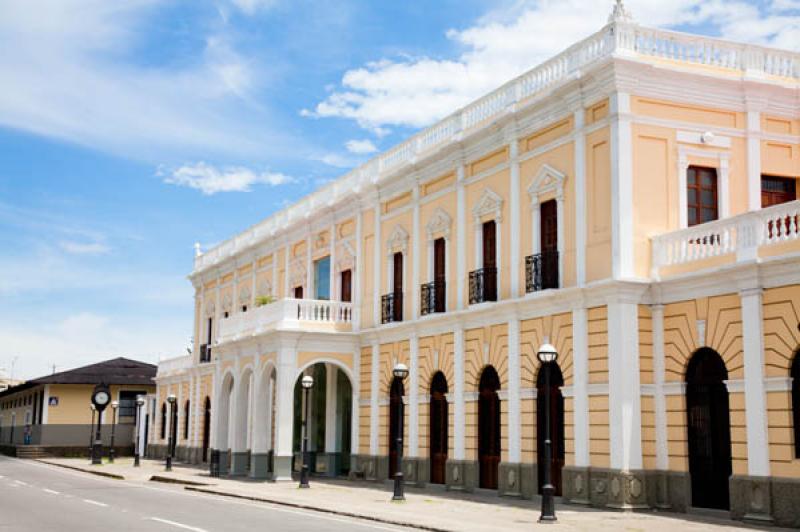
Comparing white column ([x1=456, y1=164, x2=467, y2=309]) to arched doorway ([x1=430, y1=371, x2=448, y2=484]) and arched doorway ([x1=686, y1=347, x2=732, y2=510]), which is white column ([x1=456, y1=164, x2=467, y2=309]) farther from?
arched doorway ([x1=686, y1=347, x2=732, y2=510])

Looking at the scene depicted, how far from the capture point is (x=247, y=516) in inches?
747

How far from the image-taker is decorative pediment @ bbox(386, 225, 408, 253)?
30.7 meters

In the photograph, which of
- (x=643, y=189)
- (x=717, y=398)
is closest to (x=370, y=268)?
(x=643, y=189)

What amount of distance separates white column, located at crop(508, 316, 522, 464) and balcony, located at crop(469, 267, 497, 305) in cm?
134

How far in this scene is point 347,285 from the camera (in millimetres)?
34938

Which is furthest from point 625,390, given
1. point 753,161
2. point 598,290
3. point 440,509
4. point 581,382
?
point 753,161

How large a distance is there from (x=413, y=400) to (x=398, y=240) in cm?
491

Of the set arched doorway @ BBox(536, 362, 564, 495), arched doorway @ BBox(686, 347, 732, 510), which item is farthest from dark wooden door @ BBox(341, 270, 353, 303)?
arched doorway @ BBox(686, 347, 732, 510)

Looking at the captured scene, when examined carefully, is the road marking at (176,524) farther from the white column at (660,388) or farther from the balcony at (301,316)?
the balcony at (301,316)

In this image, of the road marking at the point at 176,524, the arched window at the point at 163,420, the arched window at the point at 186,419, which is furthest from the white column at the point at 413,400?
the arched window at the point at 163,420

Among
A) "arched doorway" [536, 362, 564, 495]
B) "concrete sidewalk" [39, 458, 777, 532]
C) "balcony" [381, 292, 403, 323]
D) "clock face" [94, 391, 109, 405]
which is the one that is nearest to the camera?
"concrete sidewalk" [39, 458, 777, 532]

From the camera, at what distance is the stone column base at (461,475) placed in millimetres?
26016

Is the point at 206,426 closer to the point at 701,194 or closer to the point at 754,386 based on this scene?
the point at 701,194

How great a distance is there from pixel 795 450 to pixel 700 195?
669 cm
